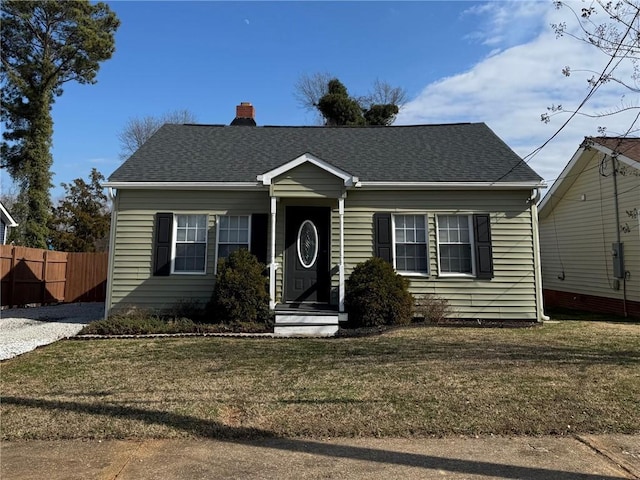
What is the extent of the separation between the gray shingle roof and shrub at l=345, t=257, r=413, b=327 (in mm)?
2324

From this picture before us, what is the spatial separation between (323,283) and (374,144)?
14.6 feet

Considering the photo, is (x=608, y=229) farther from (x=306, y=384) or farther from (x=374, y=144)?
(x=306, y=384)

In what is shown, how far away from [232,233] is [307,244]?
5.72 ft

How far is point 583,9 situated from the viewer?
14.2 ft

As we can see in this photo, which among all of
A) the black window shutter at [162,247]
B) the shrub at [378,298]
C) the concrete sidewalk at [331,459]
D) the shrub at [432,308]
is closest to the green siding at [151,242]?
the black window shutter at [162,247]

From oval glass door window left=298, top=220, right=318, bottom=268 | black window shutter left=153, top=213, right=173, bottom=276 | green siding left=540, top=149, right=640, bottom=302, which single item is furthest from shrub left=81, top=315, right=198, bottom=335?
green siding left=540, top=149, right=640, bottom=302

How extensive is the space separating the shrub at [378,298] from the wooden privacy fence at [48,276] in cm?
1091

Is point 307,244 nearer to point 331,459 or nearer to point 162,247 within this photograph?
point 162,247

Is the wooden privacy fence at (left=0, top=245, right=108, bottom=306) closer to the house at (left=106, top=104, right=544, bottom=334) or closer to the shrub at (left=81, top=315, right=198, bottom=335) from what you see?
the house at (left=106, top=104, right=544, bottom=334)

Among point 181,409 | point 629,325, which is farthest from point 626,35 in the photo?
point 629,325

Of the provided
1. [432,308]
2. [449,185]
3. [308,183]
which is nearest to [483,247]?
[449,185]

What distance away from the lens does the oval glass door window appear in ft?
32.5

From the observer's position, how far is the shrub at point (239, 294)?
864 centimetres

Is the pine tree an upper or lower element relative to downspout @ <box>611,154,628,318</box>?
upper
